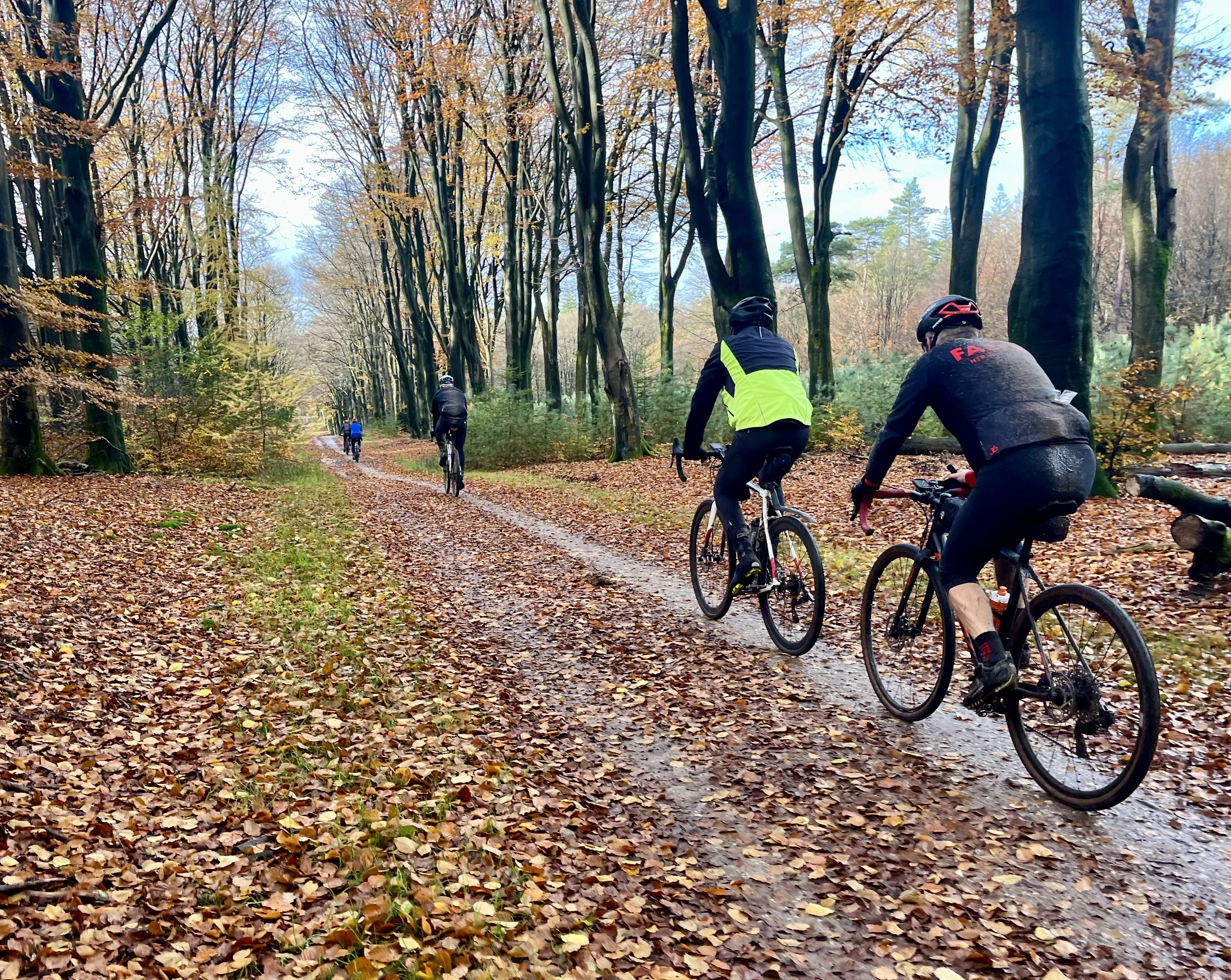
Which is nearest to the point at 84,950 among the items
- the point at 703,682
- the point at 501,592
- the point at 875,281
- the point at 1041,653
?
the point at 703,682

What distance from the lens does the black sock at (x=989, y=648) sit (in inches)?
137

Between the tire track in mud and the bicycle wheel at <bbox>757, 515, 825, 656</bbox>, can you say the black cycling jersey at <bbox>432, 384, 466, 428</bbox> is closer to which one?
the tire track in mud

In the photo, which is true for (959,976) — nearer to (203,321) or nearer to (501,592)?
(501,592)

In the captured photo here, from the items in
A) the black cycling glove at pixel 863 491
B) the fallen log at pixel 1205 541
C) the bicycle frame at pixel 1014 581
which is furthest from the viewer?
the fallen log at pixel 1205 541

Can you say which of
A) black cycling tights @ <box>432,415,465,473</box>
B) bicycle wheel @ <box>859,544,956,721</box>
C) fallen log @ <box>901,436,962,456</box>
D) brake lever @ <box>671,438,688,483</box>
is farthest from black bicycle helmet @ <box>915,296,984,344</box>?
black cycling tights @ <box>432,415,465,473</box>

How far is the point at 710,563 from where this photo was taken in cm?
652

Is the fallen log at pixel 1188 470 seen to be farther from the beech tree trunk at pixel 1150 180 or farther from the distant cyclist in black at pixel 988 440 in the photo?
the distant cyclist in black at pixel 988 440

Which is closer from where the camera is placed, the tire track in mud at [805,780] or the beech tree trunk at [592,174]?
the tire track in mud at [805,780]

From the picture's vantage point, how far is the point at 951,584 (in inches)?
144

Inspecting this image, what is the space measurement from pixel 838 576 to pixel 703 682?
3174 millimetres

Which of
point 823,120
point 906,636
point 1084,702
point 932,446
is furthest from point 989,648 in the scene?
point 823,120

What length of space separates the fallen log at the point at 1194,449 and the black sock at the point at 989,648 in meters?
12.0

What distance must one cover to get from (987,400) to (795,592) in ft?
7.46

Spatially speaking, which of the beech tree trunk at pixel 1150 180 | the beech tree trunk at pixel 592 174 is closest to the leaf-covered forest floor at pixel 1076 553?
the beech tree trunk at pixel 592 174
